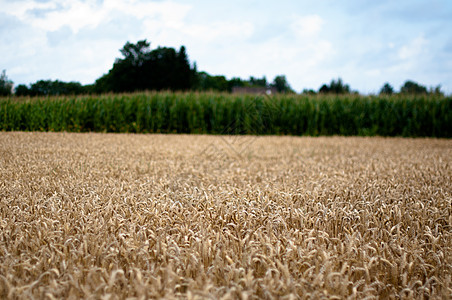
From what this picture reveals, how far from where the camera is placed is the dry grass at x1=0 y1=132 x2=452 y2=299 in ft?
3.22

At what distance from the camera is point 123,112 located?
11062 mm

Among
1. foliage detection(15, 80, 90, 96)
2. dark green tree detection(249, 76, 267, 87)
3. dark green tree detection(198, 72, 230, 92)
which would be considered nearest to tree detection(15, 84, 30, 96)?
foliage detection(15, 80, 90, 96)

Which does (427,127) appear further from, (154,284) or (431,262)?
(154,284)

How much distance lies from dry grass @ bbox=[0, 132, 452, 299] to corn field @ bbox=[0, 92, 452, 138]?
28.0 ft

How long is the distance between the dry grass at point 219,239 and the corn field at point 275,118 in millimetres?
8533

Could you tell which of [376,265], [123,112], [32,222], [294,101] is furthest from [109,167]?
[294,101]

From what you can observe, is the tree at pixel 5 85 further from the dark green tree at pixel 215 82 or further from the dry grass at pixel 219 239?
the dark green tree at pixel 215 82

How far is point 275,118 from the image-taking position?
10.8 m

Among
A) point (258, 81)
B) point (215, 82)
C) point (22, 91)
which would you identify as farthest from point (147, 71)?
point (258, 81)

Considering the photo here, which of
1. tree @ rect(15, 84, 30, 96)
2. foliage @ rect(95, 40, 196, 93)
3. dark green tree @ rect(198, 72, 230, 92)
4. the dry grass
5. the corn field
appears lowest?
the dry grass

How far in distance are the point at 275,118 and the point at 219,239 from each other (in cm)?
979

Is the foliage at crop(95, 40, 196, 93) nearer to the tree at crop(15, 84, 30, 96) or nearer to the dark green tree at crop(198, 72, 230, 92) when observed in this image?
the tree at crop(15, 84, 30, 96)

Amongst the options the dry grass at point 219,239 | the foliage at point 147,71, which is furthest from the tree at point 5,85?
the foliage at point 147,71

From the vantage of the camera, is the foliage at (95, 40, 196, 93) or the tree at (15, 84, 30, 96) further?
the foliage at (95, 40, 196, 93)
